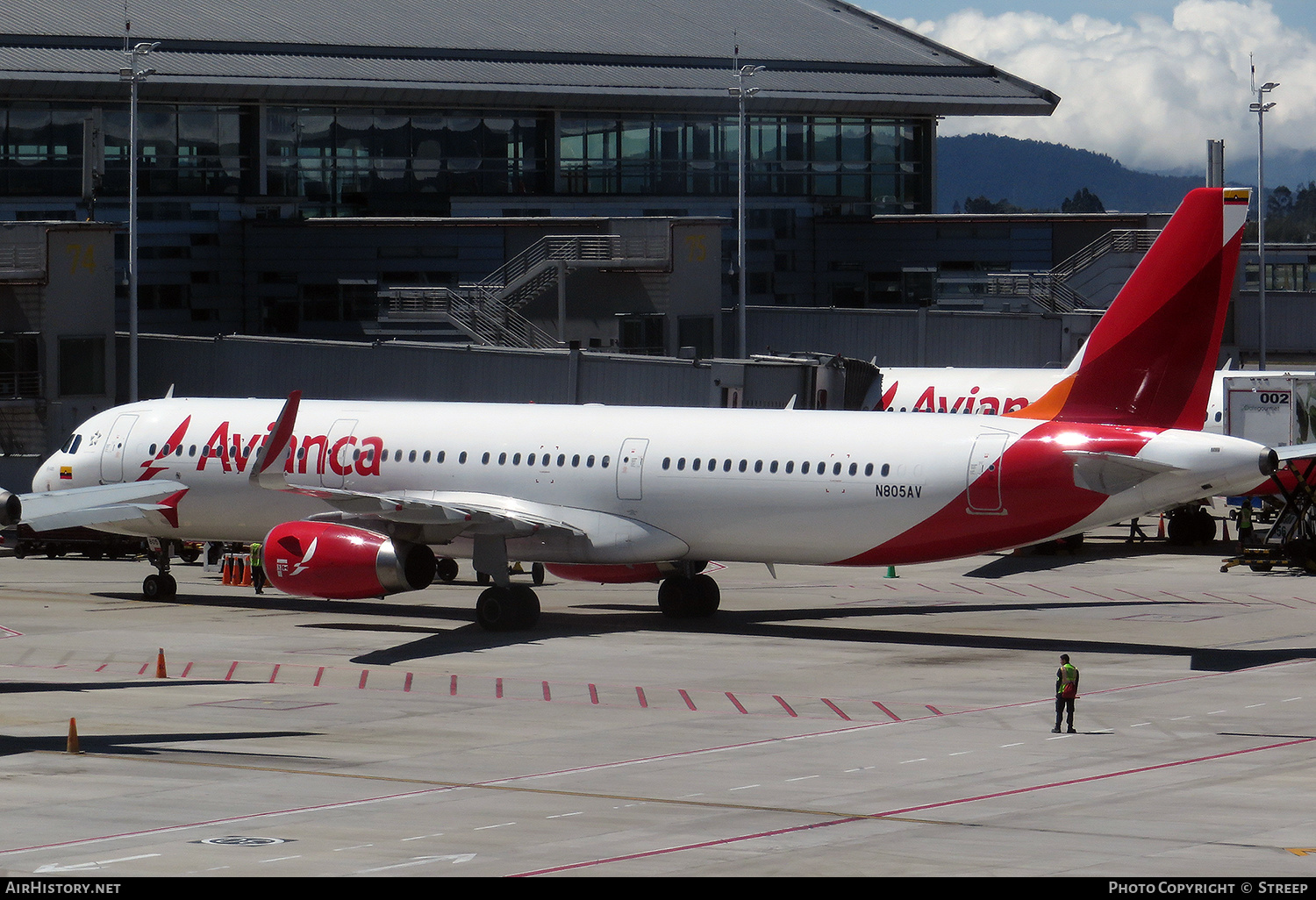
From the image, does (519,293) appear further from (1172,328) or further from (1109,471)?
(1109,471)

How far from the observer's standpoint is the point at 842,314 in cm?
8844

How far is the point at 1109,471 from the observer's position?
37812mm

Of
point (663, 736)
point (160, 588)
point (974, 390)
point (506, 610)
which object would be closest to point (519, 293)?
point (974, 390)

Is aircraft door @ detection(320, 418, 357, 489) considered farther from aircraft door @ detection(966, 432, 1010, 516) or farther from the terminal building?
the terminal building

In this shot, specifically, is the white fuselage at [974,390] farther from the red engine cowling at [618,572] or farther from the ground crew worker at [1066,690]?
the ground crew worker at [1066,690]

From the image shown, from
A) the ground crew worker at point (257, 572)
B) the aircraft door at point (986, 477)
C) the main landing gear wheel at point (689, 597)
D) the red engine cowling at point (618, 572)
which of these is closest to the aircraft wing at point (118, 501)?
the ground crew worker at point (257, 572)

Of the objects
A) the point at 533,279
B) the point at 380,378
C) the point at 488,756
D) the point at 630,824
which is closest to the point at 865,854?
the point at 630,824

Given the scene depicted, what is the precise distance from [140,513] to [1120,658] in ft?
76.6

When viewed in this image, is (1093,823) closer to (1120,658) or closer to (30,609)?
(1120,658)

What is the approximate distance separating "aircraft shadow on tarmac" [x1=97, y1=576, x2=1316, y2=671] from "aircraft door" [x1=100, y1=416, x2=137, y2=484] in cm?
321

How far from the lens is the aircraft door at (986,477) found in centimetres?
3862

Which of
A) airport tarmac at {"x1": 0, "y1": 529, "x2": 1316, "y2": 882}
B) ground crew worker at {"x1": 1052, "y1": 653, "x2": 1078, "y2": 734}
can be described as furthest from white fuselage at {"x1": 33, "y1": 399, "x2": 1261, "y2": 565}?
ground crew worker at {"x1": 1052, "y1": 653, "x2": 1078, "y2": 734}

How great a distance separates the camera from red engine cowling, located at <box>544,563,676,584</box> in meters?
44.0

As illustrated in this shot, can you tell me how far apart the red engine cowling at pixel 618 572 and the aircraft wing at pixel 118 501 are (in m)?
9.74
